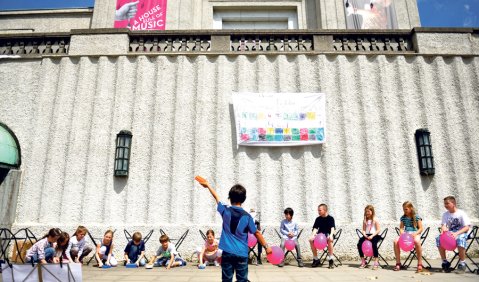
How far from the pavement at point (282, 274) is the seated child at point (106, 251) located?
30 cm

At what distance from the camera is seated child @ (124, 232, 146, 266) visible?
6934 mm

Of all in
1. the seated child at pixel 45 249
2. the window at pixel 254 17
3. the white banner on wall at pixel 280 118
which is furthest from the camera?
the window at pixel 254 17

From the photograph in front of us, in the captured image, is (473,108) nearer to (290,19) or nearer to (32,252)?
(290,19)

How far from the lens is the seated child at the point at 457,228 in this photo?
5848 mm

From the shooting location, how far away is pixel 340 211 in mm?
7672

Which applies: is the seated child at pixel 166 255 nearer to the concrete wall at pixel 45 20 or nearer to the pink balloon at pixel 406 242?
the pink balloon at pixel 406 242

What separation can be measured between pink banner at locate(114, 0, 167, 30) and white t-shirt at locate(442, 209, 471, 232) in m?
10.6

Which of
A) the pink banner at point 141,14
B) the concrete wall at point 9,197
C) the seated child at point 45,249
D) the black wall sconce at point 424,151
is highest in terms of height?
the pink banner at point 141,14

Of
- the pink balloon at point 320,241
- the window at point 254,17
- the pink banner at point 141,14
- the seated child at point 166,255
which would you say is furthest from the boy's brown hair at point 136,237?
the window at point 254,17

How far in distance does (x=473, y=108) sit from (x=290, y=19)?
7.55 metres

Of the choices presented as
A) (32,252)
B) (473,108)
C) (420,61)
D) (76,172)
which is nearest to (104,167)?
(76,172)

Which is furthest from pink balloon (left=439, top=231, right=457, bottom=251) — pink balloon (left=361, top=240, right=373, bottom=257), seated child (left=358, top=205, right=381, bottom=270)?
pink balloon (left=361, top=240, right=373, bottom=257)

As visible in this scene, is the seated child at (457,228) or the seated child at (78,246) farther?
the seated child at (78,246)

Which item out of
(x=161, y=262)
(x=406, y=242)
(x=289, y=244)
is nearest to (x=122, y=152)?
(x=161, y=262)
